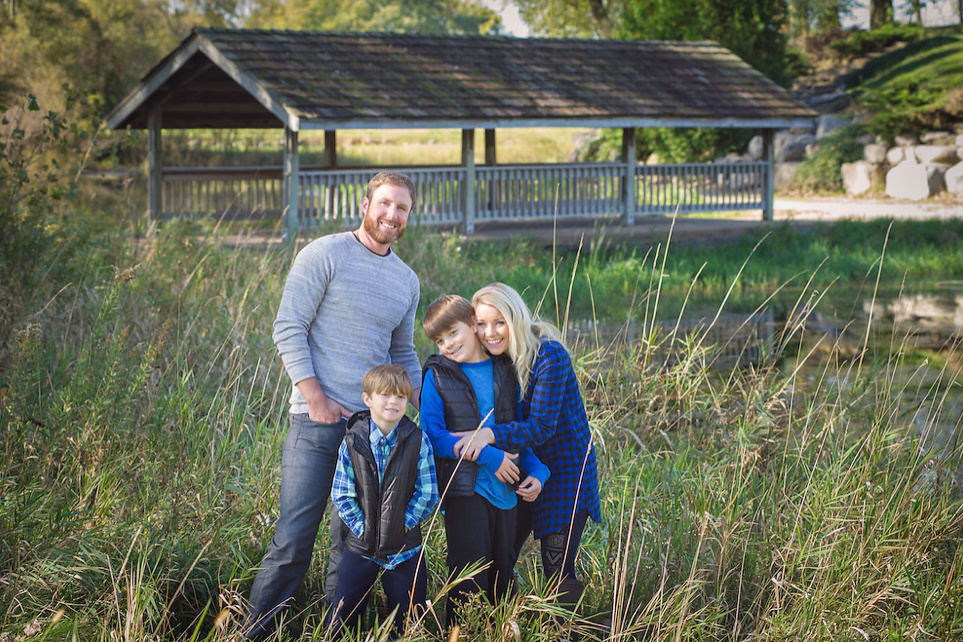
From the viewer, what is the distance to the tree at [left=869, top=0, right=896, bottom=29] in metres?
36.3

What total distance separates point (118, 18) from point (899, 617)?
38682mm

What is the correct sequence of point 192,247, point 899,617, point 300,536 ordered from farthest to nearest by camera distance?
point 192,247
point 899,617
point 300,536

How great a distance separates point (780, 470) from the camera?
5.05m

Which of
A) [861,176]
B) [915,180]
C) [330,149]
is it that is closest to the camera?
[330,149]

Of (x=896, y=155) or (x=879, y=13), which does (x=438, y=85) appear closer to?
(x=896, y=155)

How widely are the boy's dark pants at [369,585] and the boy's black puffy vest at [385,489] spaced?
0.25 feet

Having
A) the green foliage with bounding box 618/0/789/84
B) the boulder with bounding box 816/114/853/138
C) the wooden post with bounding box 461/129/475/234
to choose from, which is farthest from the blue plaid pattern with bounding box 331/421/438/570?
the boulder with bounding box 816/114/853/138

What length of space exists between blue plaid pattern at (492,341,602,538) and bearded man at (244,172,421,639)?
466 mm

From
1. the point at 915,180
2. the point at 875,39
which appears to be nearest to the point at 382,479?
the point at 915,180

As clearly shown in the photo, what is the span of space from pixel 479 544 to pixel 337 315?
1016 mm

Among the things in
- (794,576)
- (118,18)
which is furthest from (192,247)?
(118,18)

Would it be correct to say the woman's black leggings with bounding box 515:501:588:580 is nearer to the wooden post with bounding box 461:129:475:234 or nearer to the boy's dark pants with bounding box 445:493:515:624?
the boy's dark pants with bounding box 445:493:515:624

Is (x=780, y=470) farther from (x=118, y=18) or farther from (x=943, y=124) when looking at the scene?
(x=118, y=18)

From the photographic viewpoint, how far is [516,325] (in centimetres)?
340
